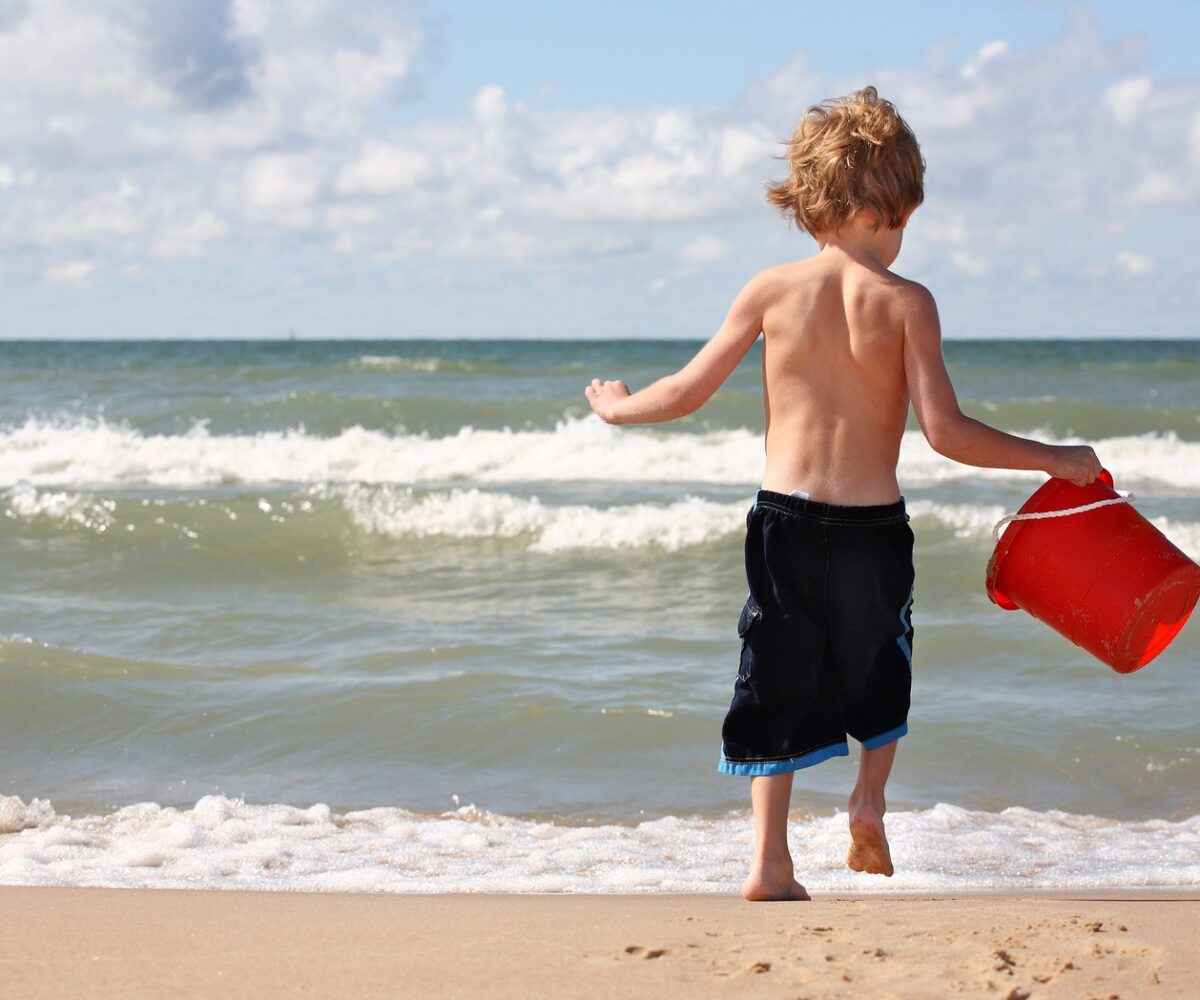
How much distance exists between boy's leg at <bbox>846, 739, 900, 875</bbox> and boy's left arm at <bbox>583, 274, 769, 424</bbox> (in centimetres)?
79

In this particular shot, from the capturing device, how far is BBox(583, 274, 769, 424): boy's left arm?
2922 mm

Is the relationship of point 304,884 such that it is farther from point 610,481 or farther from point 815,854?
point 610,481

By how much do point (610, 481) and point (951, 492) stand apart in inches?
128

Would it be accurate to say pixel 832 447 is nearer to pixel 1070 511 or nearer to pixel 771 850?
pixel 1070 511

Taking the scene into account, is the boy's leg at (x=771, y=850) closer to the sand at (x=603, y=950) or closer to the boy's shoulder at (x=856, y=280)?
the sand at (x=603, y=950)

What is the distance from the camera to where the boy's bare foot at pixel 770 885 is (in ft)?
9.61

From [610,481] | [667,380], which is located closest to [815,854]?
[667,380]

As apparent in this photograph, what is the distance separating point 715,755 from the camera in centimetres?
482

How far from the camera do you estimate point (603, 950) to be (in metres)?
2.38

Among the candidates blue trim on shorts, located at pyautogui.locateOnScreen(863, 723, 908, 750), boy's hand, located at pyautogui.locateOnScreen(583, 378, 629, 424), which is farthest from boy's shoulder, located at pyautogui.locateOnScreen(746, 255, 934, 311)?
blue trim on shorts, located at pyautogui.locateOnScreen(863, 723, 908, 750)

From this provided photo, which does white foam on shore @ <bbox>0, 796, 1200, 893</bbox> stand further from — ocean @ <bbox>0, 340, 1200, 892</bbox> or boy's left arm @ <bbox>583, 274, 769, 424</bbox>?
boy's left arm @ <bbox>583, 274, 769, 424</bbox>

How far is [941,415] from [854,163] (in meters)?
0.51

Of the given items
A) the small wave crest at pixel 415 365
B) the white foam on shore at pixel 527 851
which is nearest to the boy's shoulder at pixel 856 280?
the white foam on shore at pixel 527 851

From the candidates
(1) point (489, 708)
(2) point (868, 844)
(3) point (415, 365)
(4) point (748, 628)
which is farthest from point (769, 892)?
(3) point (415, 365)
